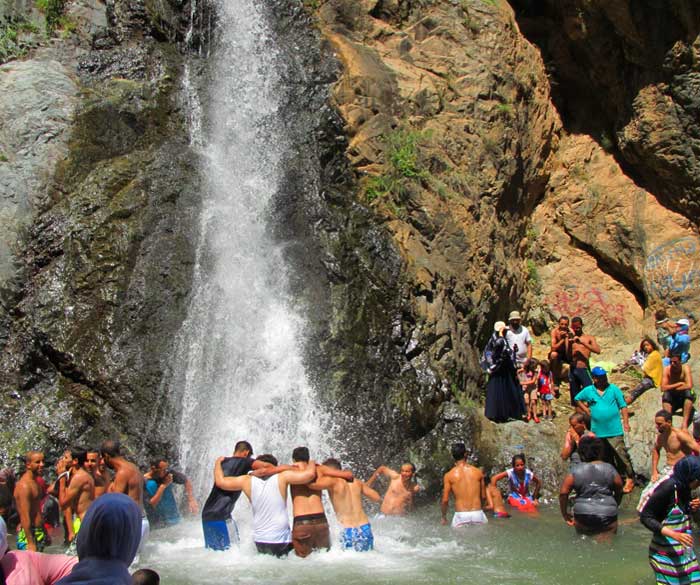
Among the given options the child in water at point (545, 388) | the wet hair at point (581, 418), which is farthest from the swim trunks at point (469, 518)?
the child in water at point (545, 388)

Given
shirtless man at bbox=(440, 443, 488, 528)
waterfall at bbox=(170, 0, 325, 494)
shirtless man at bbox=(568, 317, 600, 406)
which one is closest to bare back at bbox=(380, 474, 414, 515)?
shirtless man at bbox=(440, 443, 488, 528)

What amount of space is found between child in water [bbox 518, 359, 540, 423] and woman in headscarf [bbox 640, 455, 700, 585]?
23.8 feet

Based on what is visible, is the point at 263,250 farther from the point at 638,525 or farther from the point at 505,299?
the point at 638,525

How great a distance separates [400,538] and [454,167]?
8826 mm

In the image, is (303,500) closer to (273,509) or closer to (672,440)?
(273,509)

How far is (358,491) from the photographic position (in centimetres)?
802

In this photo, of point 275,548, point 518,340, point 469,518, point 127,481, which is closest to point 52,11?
point 518,340

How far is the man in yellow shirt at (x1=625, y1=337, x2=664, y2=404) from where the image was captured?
1283 cm

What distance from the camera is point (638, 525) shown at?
30.1ft

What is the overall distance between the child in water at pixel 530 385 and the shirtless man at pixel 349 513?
214 inches

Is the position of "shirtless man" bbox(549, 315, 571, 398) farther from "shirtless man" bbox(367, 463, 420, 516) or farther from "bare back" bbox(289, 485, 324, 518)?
"bare back" bbox(289, 485, 324, 518)

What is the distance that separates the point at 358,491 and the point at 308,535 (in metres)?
0.68

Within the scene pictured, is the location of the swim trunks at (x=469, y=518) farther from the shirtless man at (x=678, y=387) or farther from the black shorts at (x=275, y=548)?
the shirtless man at (x=678, y=387)

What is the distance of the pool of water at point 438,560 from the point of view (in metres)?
7.02
